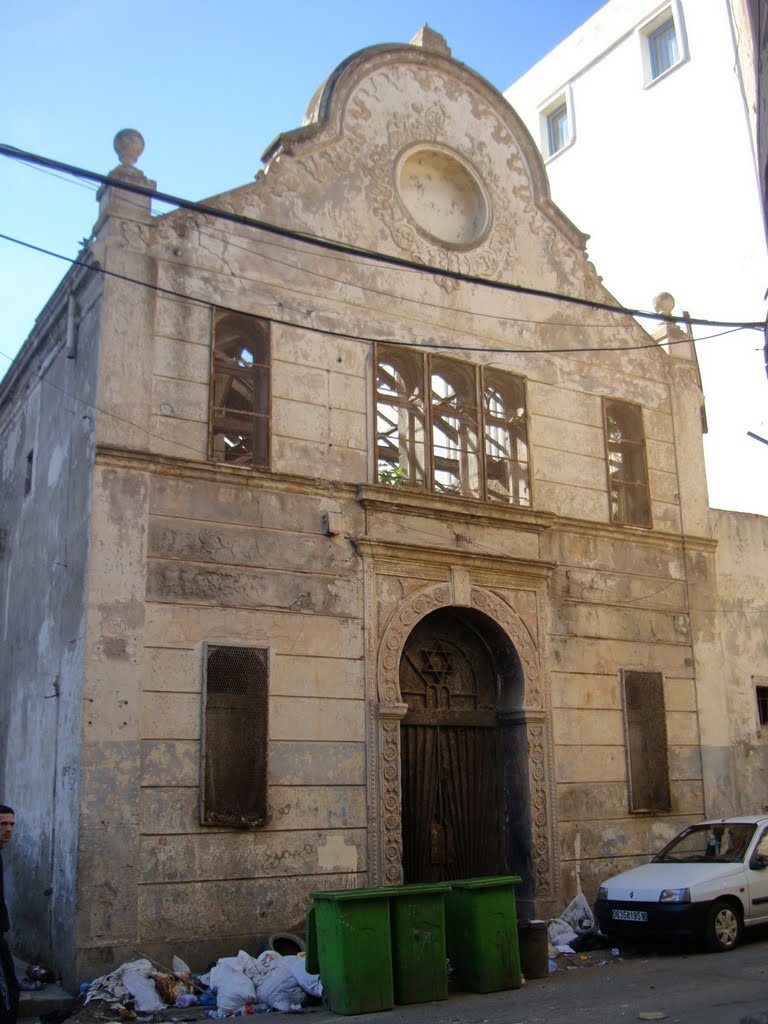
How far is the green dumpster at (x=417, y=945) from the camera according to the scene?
9.16 meters

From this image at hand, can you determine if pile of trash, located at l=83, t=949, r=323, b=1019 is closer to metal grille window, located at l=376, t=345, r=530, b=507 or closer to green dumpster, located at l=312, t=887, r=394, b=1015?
green dumpster, located at l=312, t=887, r=394, b=1015

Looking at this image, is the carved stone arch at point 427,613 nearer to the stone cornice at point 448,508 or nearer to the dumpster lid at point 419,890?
the stone cornice at point 448,508

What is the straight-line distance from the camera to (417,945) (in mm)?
9266

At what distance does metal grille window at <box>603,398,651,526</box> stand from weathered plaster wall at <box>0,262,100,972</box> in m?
7.24

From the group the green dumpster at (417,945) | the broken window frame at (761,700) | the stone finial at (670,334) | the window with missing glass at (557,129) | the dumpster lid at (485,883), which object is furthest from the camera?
the window with missing glass at (557,129)

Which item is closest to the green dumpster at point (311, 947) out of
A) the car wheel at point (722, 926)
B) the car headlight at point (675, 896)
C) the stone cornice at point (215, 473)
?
the car headlight at point (675, 896)

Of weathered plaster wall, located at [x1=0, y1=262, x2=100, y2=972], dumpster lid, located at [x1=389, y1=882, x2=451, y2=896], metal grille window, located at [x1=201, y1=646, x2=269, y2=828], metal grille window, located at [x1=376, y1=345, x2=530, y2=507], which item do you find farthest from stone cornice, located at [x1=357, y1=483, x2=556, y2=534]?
dumpster lid, located at [x1=389, y1=882, x2=451, y2=896]

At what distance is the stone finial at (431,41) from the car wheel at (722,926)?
11.4 meters

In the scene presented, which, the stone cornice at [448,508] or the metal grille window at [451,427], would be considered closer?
the stone cornice at [448,508]

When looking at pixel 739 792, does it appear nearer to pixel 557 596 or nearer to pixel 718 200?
pixel 557 596

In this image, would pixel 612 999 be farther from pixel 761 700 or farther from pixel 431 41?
pixel 431 41

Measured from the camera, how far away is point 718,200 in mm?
22547

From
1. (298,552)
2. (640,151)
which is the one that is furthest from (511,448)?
(640,151)

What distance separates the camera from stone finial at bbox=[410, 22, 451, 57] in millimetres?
15086
